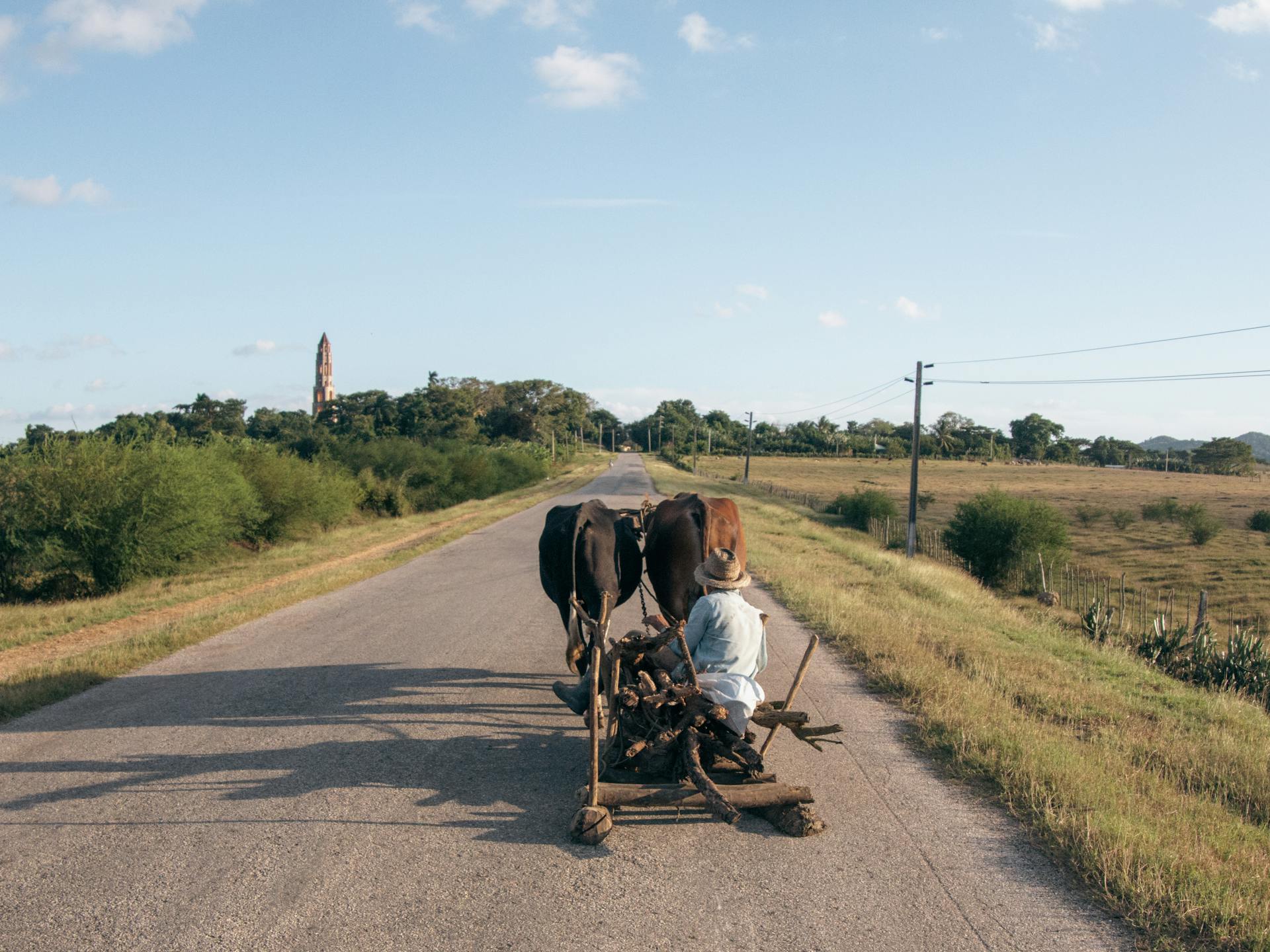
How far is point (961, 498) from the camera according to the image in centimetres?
5969

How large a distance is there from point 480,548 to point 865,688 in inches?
544

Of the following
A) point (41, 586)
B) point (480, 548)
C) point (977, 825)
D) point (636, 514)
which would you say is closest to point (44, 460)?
→ point (41, 586)

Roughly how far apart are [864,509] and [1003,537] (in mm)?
13087

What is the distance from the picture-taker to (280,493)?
1027 inches

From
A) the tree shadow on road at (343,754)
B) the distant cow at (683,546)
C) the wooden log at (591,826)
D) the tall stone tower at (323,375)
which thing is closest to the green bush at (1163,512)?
the distant cow at (683,546)

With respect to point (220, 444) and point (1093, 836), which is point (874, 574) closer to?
point (1093, 836)

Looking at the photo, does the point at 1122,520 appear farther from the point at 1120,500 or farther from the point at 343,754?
the point at 343,754

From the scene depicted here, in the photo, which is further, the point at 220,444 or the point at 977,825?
the point at 220,444

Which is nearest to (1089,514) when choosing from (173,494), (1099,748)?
(173,494)

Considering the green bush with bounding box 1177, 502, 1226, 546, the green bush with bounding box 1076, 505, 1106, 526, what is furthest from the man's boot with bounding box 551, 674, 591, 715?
the green bush with bounding box 1076, 505, 1106, 526

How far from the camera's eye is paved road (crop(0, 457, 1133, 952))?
3863mm

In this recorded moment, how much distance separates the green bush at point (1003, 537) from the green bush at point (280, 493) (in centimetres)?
2042

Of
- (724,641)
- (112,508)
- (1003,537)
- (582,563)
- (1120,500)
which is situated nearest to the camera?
(724,641)

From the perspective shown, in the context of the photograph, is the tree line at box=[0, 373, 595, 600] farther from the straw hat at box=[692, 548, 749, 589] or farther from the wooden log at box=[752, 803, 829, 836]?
the wooden log at box=[752, 803, 829, 836]
